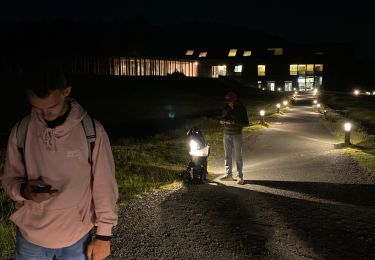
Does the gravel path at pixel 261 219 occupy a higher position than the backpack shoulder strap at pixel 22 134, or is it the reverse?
the backpack shoulder strap at pixel 22 134

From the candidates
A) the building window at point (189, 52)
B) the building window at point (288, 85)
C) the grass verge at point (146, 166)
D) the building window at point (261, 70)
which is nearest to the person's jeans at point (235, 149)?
the grass verge at point (146, 166)

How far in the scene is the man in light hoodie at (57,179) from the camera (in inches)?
97.7

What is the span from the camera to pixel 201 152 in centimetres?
795

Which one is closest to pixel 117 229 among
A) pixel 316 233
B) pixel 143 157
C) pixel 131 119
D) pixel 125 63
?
pixel 316 233

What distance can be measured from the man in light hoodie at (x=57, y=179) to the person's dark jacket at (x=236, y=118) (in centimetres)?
577

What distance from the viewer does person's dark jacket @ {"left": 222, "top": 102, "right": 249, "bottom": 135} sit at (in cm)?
825

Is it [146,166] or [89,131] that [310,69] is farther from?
[89,131]

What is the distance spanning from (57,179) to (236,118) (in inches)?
237

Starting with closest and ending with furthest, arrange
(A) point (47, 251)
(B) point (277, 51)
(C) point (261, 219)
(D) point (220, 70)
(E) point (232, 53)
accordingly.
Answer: (A) point (47, 251) < (C) point (261, 219) < (D) point (220, 70) < (B) point (277, 51) < (E) point (232, 53)

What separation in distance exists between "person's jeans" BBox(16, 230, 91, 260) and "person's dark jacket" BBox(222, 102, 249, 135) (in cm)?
583

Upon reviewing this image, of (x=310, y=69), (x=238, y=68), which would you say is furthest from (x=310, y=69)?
(x=238, y=68)

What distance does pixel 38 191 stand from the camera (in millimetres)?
2387

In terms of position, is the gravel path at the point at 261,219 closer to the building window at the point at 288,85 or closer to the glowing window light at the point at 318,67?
the glowing window light at the point at 318,67

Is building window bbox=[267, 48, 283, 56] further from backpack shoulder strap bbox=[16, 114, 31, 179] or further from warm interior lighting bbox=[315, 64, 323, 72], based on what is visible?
backpack shoulder strap bbox=[16, 114, 31, 179]
